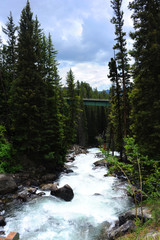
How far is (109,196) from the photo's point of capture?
13.0 metres

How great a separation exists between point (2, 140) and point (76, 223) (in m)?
12.1

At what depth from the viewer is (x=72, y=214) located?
10227 mm

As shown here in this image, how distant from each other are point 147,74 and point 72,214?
1106 centimetres

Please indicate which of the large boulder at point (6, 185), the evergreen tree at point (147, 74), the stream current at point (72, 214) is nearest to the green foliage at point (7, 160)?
the large boulder at point (6, 185)

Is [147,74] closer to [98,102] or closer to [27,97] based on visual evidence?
[27,97]

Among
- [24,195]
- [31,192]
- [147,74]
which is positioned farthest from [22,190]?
[147,74]

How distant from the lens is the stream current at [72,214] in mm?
8188

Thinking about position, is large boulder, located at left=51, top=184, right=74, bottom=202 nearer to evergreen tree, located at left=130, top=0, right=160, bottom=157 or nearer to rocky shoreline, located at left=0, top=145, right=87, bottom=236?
rocky shoreline, located at left=0, top=145, right=87, bottom=236

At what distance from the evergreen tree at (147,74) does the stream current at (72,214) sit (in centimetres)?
471

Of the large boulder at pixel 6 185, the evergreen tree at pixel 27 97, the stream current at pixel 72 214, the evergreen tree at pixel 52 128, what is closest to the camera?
the stream current at pixel 72 214

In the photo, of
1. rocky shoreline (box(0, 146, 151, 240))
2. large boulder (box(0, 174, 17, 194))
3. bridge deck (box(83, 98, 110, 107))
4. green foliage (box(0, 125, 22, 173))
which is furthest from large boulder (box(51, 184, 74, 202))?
bridge deck (box(83, 98, 110, 107))

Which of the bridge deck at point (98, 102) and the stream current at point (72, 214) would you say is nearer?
the stream current at point (72, 214)

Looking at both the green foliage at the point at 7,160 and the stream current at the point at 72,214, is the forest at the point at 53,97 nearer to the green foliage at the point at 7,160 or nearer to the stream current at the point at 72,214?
the green foliage at the point at 7,160

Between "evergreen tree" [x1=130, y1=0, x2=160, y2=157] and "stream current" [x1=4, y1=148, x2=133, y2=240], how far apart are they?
15.5ft
